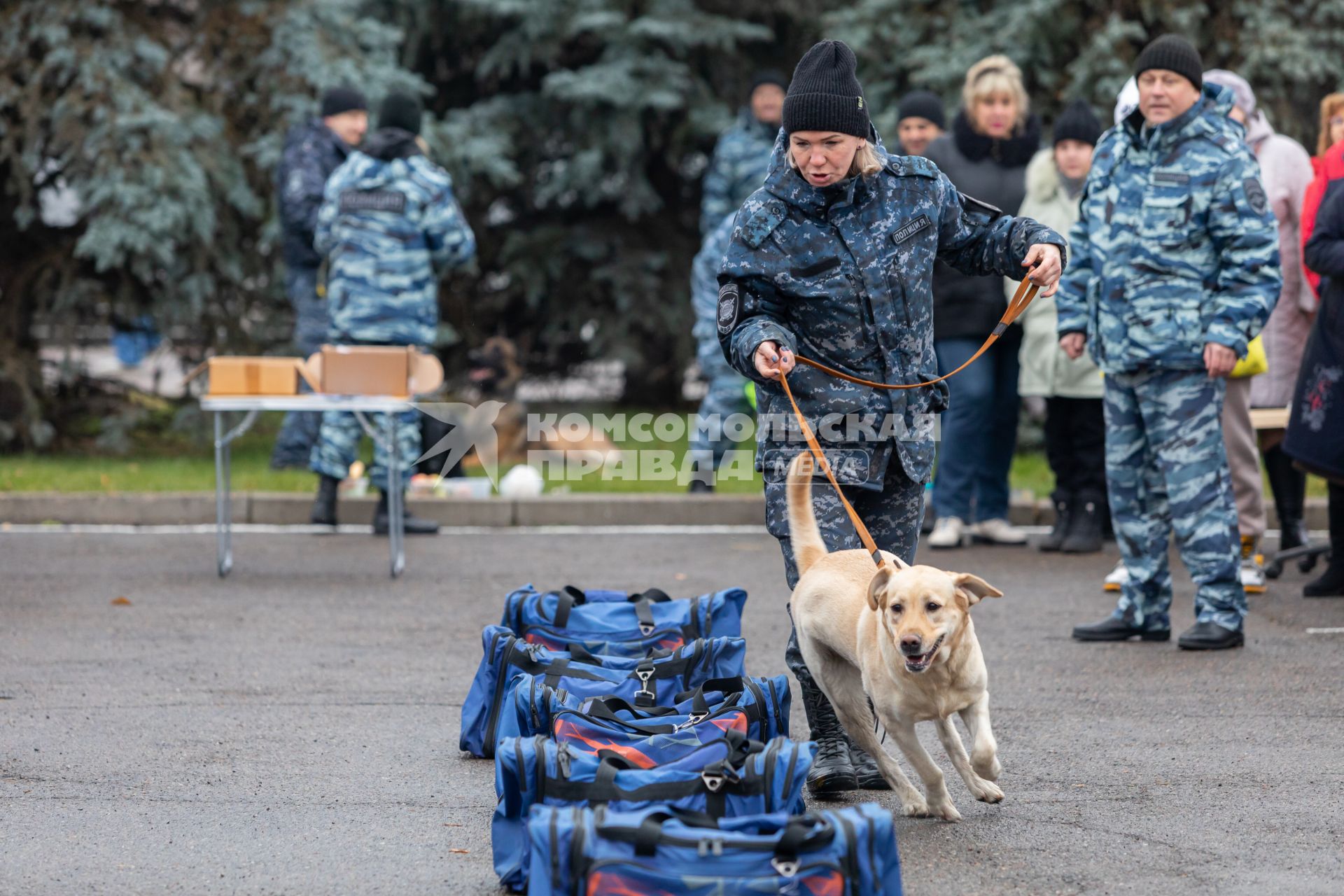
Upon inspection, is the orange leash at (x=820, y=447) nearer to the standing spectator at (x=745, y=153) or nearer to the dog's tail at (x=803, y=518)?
the dog's tail at (x=803, y=518)

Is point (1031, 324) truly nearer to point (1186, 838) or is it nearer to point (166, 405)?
point (1186, 838)

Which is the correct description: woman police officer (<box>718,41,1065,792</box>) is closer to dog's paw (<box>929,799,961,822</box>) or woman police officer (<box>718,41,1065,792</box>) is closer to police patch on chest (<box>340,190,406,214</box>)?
dog's paw (<box>929,799,961,822</box>)

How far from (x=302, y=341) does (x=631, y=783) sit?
8.47 m

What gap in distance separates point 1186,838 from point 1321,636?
3004 mm

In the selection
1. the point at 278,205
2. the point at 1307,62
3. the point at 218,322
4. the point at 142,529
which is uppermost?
the point at 1307,62

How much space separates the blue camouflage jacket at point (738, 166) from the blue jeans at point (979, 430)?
239cm

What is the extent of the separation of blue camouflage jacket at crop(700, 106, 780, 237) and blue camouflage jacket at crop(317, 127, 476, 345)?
87.9 inches

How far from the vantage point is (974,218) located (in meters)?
4.97

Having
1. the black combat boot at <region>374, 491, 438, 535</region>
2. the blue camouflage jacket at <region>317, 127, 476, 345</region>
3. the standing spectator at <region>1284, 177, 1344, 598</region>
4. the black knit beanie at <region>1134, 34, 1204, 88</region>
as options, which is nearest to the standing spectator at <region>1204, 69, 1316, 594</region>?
the standing spectator at <region>1284, 177, 1344, 598</region>

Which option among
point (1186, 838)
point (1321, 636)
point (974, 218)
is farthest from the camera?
point (1321, 636)

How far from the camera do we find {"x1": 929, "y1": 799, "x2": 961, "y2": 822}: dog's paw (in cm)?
452

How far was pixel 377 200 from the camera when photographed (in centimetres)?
968

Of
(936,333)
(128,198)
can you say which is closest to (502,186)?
(128,198)

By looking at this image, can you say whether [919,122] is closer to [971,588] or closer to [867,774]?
[867,774]
